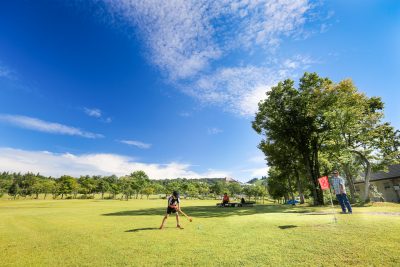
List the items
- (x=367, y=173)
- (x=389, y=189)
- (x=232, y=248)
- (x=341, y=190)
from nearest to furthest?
(x=232, y=248), (x=341, y=190), (x=367, y=173), (x=389, y=189)

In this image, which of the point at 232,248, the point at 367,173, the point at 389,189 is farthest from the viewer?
the point at 389,189

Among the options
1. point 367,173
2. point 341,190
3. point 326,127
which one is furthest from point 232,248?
point 326,127

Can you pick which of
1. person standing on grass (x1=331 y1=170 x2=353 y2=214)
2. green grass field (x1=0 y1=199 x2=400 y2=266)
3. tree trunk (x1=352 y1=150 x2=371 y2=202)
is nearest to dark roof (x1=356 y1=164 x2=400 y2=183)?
tree trunk (x1=352 y1=150 x2=371 y2=202)

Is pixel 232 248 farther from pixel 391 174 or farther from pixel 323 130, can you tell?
pixel 391 174

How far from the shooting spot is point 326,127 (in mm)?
30891

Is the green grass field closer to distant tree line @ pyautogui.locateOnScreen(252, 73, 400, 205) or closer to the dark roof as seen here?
distant tree line @ pyautogui.locateOnScreen(252, 73, 400, 205)

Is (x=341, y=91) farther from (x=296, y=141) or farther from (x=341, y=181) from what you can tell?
(x=341, y=181)

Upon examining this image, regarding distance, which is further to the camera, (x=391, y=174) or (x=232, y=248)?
(x=391, y=174)

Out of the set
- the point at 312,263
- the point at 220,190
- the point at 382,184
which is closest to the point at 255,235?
the point at 312,263

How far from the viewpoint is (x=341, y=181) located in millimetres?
13758

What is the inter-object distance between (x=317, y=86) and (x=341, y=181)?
22050mm

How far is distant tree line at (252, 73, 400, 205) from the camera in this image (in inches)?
1025

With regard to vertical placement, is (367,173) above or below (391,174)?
below

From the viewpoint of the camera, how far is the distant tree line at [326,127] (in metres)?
26.0
